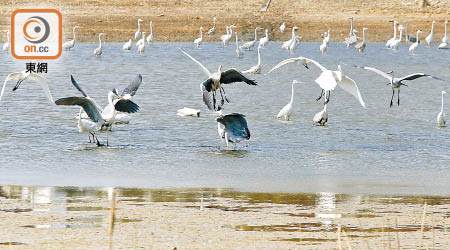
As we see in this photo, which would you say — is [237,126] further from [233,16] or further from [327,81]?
[233,16]

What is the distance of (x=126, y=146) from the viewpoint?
11.9m

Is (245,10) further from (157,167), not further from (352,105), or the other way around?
(157,167)

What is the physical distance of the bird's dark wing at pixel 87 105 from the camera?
1119 cm

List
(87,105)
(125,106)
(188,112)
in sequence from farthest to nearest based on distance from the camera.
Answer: (188,112) → (125,106) → (87,105)

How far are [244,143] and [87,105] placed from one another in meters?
2.17

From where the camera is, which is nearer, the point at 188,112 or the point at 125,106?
the point at 125,106

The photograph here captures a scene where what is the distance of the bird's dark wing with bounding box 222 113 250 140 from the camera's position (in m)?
11.5

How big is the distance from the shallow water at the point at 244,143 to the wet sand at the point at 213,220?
2.12 feet

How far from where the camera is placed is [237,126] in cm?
1155

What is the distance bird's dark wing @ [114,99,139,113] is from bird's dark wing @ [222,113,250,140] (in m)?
1.20

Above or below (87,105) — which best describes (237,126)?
below

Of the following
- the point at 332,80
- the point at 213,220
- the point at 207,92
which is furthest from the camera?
the point at 207,92

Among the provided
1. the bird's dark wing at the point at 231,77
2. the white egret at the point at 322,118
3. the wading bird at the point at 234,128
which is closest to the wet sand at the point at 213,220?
the wading bird at the point at 234,128

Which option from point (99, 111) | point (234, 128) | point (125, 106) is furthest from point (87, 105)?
point (234, 128)
